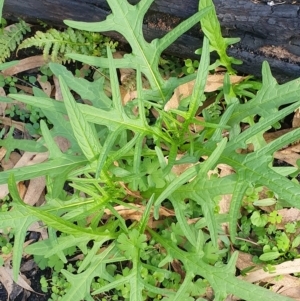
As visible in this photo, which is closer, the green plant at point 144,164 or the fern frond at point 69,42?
the green plant at point 144,164

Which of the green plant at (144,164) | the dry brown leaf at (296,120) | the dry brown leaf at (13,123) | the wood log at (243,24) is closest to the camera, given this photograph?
the green plant at (144,164)

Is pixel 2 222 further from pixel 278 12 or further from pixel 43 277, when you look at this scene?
pixel 278 12

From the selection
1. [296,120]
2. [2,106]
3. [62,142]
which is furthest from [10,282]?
[296,120]

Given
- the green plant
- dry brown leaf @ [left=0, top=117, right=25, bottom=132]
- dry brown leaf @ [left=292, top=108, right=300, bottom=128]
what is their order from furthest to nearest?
dry brown leaf @ [left=0, top=117, right=25, bottom=132], dry brown leaf @ [left=292, top=108, right=300, bottom=128], the green plant

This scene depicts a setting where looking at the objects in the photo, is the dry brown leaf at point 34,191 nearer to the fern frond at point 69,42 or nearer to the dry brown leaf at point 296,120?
the fern frond at point 69,42

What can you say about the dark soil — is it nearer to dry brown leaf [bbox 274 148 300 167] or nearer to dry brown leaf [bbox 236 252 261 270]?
dry brown leaf [bbox 236 252 261 270]

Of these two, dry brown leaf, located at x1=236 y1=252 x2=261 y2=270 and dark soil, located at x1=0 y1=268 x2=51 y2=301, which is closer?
dry brown leaf, located at x1=236 y1=252 x2=261 y2=270

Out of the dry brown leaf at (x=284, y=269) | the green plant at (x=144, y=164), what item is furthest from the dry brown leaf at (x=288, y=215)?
the green plant at (x=144, y=164)

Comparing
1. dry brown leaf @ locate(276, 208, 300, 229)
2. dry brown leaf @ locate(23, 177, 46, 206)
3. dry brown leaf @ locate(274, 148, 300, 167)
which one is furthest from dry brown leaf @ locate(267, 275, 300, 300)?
dry brown leaf @ locate(23, 177, 46, 206)
